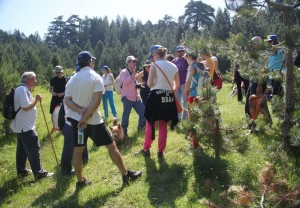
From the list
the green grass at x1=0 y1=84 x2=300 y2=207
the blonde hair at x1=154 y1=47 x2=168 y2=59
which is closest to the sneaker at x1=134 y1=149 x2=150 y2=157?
the green grass at x1=0 y1=84 x2=300 y2=207

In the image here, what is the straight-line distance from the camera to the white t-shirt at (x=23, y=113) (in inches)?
246

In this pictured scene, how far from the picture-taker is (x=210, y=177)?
16.0ft

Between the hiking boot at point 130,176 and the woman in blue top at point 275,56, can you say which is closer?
the woman in blue top at point 275,56

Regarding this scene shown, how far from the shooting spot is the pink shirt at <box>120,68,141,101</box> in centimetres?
796

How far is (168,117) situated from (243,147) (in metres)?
1.41

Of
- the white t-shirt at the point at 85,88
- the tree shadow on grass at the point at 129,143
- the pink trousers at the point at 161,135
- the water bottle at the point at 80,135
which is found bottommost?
the tree shadow on grass at the point at 129,143

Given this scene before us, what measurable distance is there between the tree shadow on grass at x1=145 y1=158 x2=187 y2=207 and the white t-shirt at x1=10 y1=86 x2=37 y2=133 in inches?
96.9

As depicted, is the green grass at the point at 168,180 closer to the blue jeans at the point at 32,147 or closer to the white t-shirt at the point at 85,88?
the blue jeans at the point at 32,147

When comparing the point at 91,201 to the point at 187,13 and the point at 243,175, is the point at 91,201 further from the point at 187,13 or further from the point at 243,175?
the point at 187,13

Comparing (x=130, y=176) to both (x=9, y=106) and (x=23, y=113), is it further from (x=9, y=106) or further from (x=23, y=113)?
(x=9, y=106)

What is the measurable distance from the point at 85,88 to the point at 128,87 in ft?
9.95

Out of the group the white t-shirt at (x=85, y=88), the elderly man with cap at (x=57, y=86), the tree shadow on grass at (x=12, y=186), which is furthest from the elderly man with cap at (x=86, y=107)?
the elderly man with cap at (x=57, y=86)

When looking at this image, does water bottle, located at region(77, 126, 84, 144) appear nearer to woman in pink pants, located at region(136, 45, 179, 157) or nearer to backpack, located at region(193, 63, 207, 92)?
woman in pink pants, located at region(136, 45, 179, 157)

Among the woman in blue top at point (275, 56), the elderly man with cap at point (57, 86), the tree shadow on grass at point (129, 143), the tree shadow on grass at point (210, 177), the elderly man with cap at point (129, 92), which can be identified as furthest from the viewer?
the elderly man with cap at point (57, 86)
